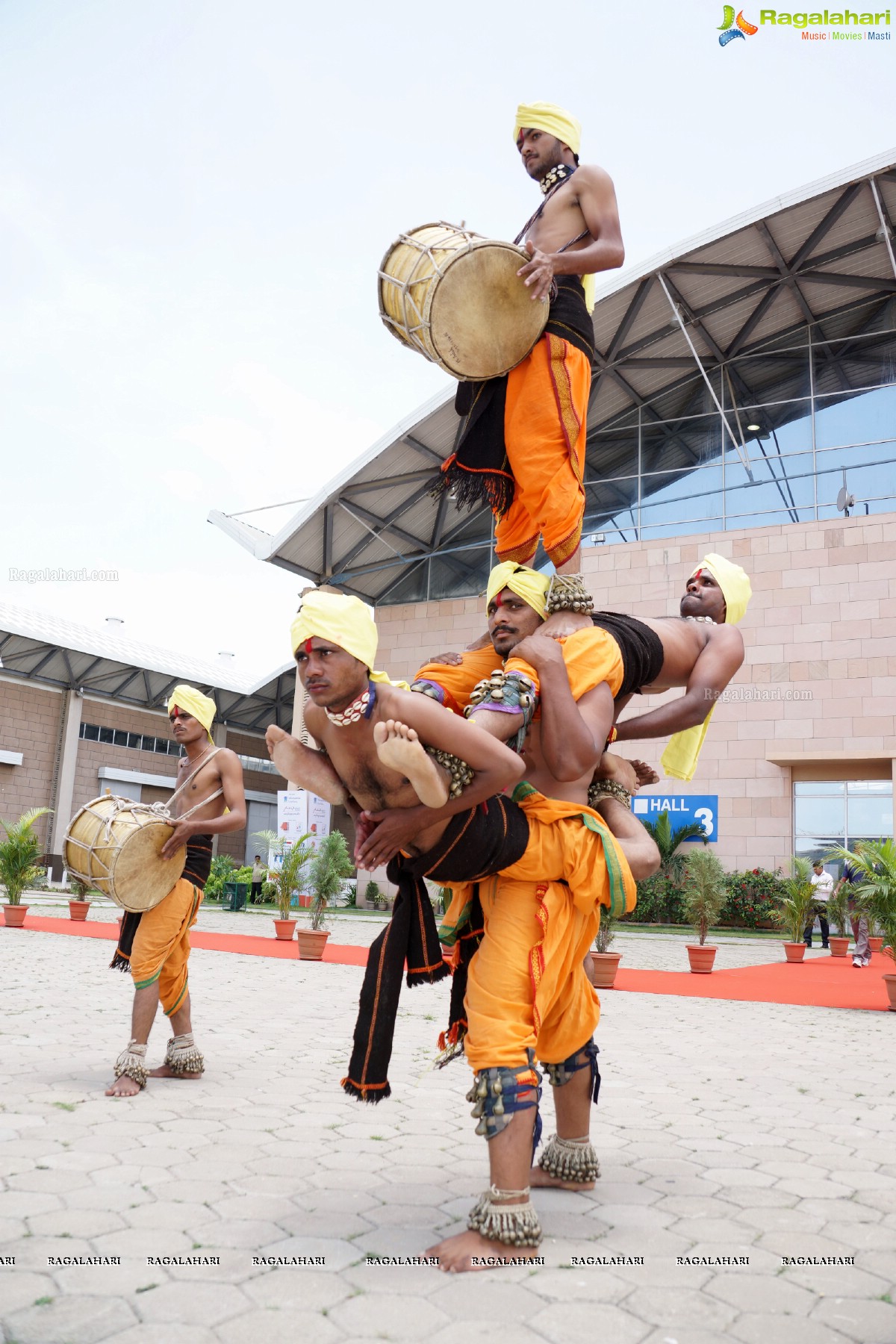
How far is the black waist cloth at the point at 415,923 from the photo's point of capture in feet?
9.36

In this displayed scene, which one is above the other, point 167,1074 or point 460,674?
point 460,674

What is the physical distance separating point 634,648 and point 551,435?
2.49 feet

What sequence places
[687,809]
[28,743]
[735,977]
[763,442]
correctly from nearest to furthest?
[735,977] → [687,809] → [763,442] → [28,743]

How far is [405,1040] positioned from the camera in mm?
6742

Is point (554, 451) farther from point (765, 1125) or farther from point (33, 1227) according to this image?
point (765, 1125)

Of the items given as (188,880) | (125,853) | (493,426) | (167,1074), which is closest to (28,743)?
(188,880)

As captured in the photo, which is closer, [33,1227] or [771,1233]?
[33,1227]

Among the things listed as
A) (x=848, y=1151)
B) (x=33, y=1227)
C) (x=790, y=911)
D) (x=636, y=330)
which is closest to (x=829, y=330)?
(x=636, y=330)

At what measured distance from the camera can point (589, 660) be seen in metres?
3.17

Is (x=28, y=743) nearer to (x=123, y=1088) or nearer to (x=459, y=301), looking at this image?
(x=123, y=1088)

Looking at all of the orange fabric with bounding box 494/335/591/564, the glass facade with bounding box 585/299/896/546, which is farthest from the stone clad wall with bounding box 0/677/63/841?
the orange fabric with bounding box 494/335/591/564

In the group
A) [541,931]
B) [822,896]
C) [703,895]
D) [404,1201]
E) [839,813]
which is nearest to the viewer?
[541,931]

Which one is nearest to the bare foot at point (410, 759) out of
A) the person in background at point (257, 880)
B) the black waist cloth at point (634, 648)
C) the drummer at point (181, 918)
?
the black waist cloth at point (634, 648)

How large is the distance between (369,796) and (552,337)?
5.49ft
